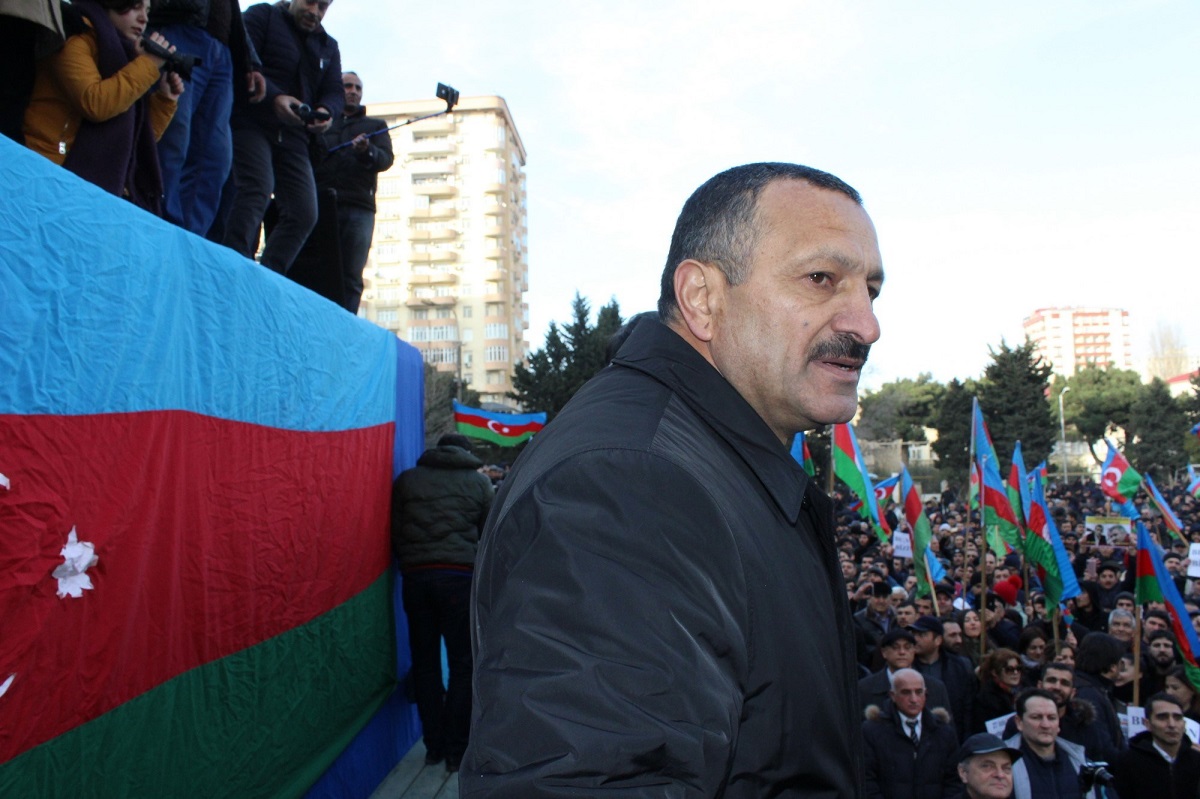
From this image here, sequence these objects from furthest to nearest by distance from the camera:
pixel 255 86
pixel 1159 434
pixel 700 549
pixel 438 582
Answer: pixel 1159 434 < pixel 438 582 < pixel 255 86 < pixel 700 549

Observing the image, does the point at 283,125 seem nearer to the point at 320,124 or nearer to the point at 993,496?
the point at 320,124

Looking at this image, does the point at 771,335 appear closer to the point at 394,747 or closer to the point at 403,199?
the point at 394,747

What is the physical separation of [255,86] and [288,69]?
90 cm

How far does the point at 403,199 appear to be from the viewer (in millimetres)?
78125

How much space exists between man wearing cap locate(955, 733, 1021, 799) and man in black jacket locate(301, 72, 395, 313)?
4933mm

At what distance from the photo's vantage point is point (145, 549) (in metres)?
2.92

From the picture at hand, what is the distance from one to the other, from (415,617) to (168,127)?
3.07 metres

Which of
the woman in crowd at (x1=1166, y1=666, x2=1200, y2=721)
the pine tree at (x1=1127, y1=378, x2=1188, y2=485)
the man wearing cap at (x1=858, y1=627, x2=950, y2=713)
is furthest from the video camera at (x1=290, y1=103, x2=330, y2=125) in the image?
the pine tree at (x1=1127, y1=378, x2=1188, y2=485)

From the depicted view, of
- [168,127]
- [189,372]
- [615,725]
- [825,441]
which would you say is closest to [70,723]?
[189,372]

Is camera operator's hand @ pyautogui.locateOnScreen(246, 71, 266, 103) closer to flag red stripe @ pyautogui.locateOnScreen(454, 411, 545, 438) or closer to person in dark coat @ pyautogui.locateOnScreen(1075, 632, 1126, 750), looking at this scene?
flag red stripe @ pyautogui.locateOnScreen(454, 411, 545, 438)

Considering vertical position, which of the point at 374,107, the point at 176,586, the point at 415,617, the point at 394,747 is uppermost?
the point at 374,107

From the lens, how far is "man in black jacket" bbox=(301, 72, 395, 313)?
270 inches

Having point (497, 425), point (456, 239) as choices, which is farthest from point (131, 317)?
point (456, 239)

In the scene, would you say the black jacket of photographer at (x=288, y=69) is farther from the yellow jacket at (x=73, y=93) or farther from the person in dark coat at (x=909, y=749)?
the person in dark coat at (x=909, y=749)
